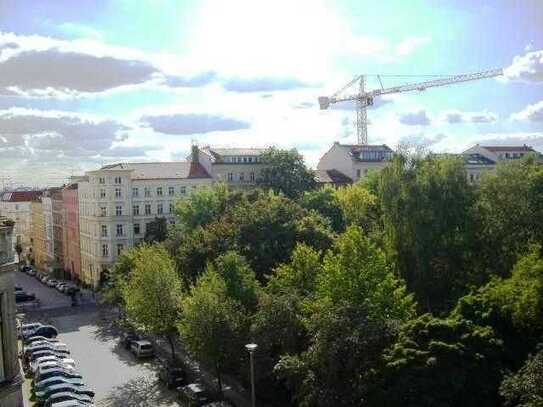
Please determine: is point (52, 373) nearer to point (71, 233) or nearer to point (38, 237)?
point (71, 233)

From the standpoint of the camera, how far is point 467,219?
1515 inches

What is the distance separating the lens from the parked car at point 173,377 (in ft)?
122

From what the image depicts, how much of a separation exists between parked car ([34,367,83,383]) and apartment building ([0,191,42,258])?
87.1 m

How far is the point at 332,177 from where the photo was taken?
87.4m

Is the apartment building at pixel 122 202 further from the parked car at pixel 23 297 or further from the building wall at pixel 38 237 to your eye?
the building wall at pixel 38 237

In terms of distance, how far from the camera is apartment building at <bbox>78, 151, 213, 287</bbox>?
7269 cm

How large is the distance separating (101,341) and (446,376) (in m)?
34.7

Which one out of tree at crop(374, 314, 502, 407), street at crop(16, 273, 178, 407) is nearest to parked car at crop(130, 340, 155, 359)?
street at crop(16, 273, 178, 407)

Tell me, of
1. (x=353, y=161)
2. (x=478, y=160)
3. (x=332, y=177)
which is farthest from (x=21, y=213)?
(x=478, y=160)

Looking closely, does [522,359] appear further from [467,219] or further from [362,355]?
[467,219]

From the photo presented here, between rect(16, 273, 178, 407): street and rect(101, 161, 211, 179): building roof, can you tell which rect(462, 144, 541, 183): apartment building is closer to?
rect(101, 161, 211, 179): building roof

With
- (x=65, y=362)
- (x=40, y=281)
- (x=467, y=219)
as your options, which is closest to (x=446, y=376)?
(x=467, y=219)

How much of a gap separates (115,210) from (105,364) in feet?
107

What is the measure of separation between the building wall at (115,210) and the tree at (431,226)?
35.9m
